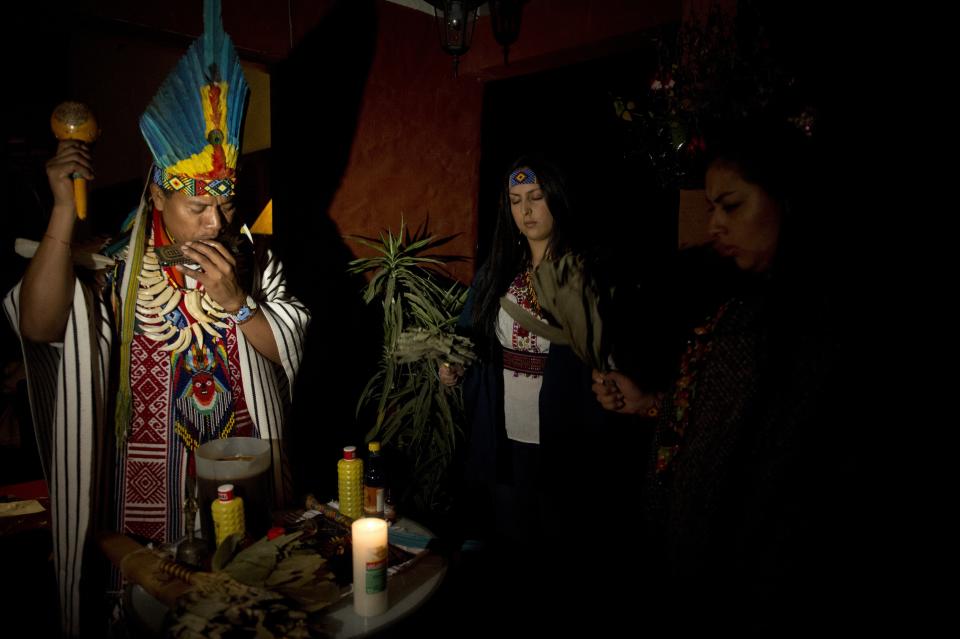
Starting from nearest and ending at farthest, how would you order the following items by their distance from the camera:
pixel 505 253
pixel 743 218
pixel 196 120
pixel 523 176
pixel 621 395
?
pixel 743 218 → pixel 196 120 → pixel 621 395 → pixel 523 176 → pixel 505 253

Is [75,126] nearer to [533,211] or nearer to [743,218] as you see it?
[533,211]

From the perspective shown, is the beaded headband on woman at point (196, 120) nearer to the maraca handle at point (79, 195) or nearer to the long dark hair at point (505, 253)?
the maraca handle at point (79, 195)

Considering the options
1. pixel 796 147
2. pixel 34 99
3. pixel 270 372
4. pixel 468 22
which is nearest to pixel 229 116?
pixel 270 372

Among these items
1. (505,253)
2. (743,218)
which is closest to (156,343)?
(505,253)

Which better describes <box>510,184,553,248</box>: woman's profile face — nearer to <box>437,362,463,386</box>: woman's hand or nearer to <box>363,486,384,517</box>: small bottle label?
<box>437,362,463,386</box>: woman's hand

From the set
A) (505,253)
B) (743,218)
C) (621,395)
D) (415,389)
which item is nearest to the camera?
(743,218)

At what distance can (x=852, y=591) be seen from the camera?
49.2 inches

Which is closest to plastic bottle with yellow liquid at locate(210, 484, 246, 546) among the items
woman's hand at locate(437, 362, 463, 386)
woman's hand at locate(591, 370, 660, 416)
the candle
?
the candle

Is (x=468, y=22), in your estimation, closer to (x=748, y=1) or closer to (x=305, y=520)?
(x=748, y=1)

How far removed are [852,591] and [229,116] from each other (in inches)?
84.2

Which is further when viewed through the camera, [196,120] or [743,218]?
[196,120]

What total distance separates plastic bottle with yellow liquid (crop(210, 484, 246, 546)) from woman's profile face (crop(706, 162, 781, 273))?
148 cm

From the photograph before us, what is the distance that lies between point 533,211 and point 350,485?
4.14ft

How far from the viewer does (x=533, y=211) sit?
2.39 metres
